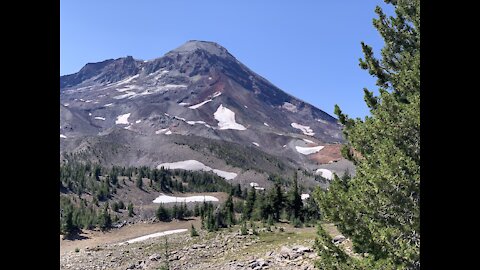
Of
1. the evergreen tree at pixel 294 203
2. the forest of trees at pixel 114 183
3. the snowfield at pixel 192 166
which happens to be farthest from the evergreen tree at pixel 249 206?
the snowfield at pixel 192 166

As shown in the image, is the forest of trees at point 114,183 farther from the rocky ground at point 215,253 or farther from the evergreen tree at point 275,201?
the rocky ground at point 215,253

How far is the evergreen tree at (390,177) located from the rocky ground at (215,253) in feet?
54.9

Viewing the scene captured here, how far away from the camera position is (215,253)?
1593 inches

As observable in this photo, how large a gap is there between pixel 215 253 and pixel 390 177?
3218 cm

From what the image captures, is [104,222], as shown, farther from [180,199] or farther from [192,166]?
[192,166]

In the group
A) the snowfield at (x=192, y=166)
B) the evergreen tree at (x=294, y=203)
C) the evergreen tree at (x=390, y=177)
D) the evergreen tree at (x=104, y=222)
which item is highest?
the evergreen tree at (x=390, y=177)

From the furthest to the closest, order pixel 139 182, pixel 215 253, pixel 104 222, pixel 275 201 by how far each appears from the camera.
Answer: pixel 139 182
pixel 104 222
pixel 275 201
pixel 215 253

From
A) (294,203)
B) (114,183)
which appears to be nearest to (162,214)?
(294,203)

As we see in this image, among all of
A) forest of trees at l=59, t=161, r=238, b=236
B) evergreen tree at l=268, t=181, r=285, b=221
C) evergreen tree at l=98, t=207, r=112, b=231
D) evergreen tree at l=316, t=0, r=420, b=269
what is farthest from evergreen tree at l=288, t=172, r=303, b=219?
forest of trees at l=59, t=161, r=238, b=236

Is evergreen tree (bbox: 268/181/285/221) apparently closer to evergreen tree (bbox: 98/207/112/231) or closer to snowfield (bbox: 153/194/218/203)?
evergreen tree (bbox: 98/207/112/231)

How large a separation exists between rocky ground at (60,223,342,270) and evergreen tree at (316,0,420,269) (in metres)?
16.7

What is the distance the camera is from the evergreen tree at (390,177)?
1028cm

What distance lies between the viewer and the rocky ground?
32.2 metres
